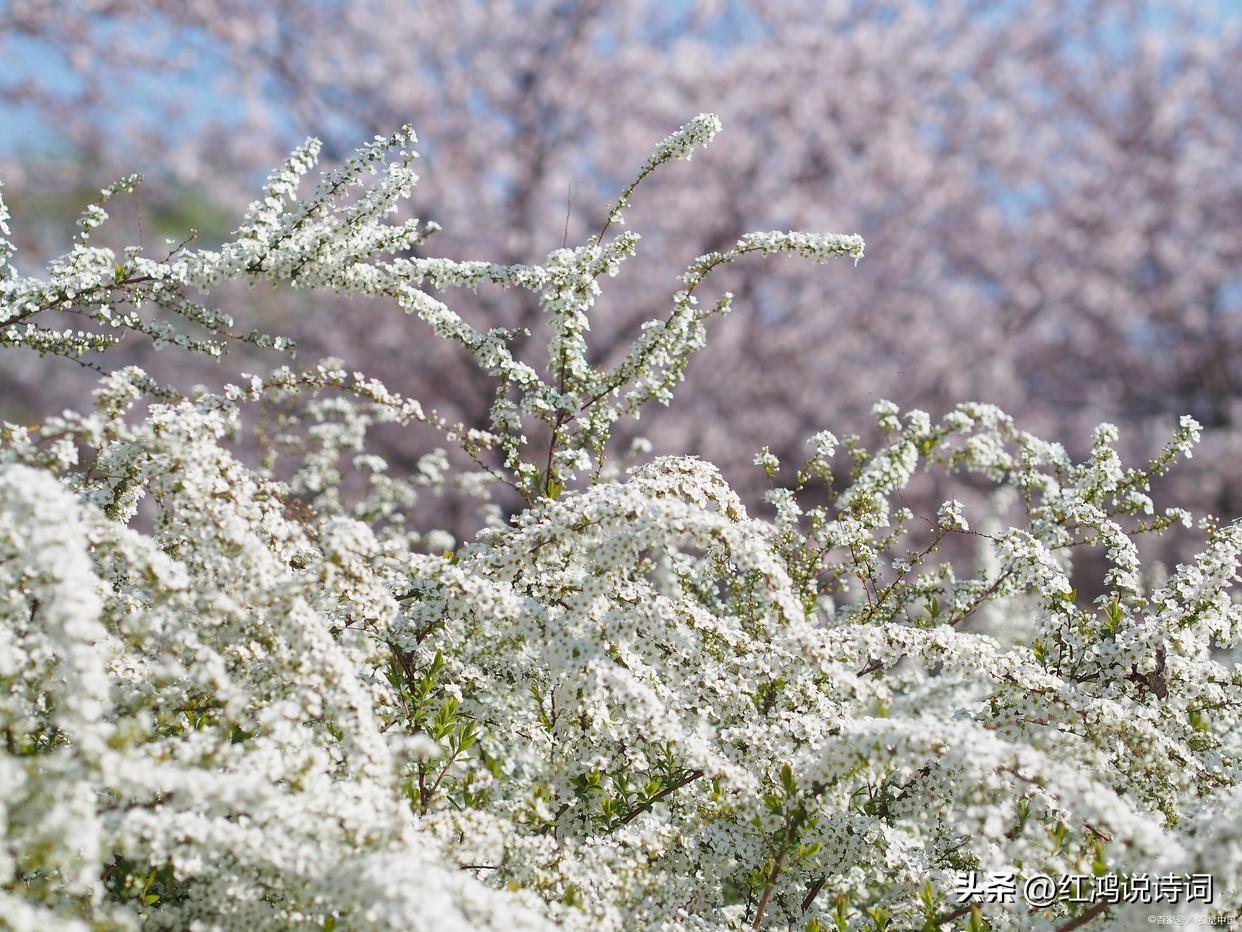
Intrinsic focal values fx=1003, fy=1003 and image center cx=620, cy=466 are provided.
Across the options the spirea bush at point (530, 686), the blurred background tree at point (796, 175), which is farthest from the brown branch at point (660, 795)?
the blurred background tree at point (796, 175)

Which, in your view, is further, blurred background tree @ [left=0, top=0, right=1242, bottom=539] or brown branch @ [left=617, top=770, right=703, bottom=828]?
blurred background tree @ [left=0, top=0, right=1242, bottom=539]

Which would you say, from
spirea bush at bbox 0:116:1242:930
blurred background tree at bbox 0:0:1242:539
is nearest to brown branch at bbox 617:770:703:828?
spirea bush at bbox 0:116:1242:930

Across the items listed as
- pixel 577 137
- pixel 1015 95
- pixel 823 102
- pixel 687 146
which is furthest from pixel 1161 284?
pixel 687 146

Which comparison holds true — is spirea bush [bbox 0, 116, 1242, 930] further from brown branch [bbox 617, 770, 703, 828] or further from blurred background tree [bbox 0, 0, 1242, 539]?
blurred background tree [bbox 0, 0, 1242, 539]

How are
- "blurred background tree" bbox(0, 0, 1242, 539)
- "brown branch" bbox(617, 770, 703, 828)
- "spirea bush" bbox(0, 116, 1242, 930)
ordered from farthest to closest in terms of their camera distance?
"blurred background tree" bbox(0, 0, 1242, 539) → "brown branch" bbox(617, 770, 703, 828) → "spirea bush" bbox(0, 116, 1242, 930)

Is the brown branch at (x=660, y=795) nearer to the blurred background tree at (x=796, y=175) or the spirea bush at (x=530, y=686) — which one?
the spirea bush at (x=530, y=686)

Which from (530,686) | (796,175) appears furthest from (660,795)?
(796,175)

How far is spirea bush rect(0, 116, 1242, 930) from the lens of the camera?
247 centimetres

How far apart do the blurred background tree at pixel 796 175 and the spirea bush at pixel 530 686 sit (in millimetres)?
10100

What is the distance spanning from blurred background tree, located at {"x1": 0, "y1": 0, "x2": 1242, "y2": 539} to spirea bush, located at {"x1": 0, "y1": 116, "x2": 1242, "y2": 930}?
10100 millimetres

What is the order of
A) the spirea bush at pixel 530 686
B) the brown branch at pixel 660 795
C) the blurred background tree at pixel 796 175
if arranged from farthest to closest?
1. the blurred background tree at pixel 796 175
2. the brown branch at pixel 660 795
3. the spirea bush at pixel 530 686

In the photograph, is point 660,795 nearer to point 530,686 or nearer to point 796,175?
point 530,686

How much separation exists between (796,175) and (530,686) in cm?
1391

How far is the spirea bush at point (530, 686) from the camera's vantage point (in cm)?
247
